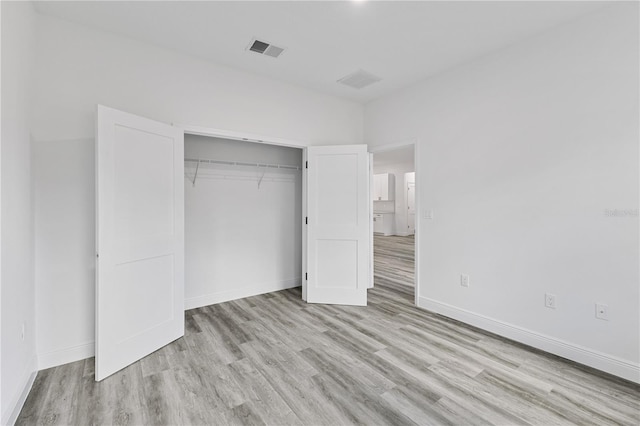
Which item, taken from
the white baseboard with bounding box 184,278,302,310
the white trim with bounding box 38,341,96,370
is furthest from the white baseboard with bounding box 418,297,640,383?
the white trim with bounding box 38,341,96,370

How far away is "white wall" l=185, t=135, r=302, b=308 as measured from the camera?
3564mm

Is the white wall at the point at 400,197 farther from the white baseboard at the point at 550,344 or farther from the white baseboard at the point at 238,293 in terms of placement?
the white baseboard at the point at 550,344

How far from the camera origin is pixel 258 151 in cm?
402

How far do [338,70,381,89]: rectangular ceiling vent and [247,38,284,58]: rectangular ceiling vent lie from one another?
912 mm

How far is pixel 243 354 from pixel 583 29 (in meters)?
3.82

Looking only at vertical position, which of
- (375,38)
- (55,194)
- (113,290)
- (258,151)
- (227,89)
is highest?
(375,38)

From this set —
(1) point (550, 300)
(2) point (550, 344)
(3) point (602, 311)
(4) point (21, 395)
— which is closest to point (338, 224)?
(1) point (550, 300)

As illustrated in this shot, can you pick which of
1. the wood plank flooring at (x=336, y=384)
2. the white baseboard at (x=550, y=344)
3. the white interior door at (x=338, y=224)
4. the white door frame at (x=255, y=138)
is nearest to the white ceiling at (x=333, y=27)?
the white door frame at (x=255, y=138)

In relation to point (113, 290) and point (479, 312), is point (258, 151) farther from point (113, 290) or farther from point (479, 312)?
point (479, 312)

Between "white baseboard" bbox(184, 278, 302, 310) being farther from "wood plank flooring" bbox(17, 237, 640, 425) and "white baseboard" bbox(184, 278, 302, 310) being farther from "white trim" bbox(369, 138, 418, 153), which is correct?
"white trim" bbox(369, 138, 418, 153)

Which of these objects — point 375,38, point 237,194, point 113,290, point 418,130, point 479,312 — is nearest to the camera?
point 113,290

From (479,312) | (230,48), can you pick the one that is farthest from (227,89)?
(479,312)

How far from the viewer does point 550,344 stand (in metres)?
2.49

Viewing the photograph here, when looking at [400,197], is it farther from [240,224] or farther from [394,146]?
[240,224]
